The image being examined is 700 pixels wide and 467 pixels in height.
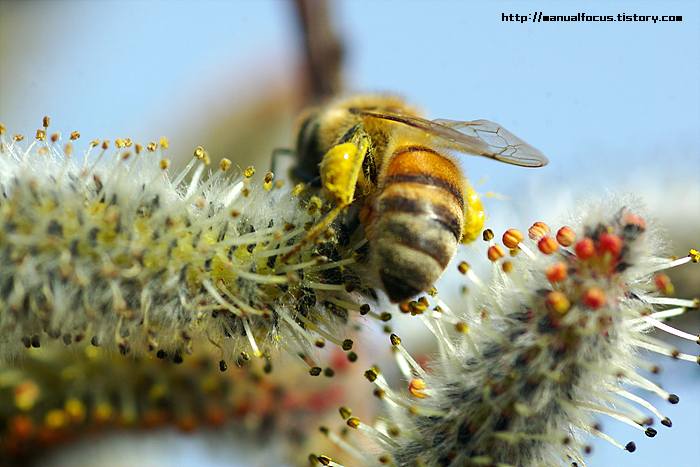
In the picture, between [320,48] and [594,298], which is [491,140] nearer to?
[594,298]

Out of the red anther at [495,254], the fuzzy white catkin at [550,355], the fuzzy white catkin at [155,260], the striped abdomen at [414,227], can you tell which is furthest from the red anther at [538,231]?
the fuzzy white catkin at [155,260]

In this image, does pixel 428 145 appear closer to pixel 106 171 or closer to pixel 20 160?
pixel 106 171

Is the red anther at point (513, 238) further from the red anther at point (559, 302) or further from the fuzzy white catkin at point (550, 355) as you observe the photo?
the red anther at point (559, 302)

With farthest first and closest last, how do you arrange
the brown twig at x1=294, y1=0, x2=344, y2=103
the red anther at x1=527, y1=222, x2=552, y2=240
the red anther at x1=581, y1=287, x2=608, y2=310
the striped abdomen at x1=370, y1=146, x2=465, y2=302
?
1. the brown twig at x1=294, y1=0, x2=344, y2=103
2. the red anther at x1=527, y1=222, x2=552, y2=240
3. the striped abdomen at x1=370, y1=146, x2=465, y2=302
4. the red anther at x1=581, y1=287, x2=608, y2=310

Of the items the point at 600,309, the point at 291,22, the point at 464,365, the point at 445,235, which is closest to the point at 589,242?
the point at 600,309

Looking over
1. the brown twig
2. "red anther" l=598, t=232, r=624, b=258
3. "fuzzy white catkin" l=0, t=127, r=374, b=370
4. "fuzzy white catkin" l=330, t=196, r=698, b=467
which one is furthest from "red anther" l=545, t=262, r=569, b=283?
the brown twig

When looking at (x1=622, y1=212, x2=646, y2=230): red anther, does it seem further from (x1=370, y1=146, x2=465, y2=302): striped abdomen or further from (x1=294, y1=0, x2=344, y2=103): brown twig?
(x1=294, y1=0, x2=344, y2=103): brown twig
